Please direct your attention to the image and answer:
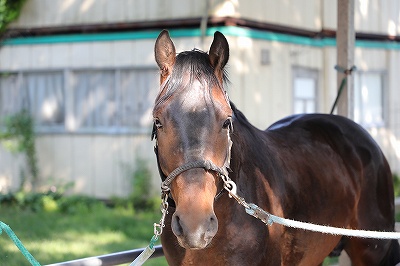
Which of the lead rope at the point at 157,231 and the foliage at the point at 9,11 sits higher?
the foliage at the point at 9,11

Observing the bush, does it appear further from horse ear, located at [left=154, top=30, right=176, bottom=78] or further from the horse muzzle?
the horse muzzle

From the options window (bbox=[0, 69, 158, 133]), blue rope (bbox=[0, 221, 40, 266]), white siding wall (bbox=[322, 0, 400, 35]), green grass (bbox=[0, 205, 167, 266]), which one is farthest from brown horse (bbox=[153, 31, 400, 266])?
white siding wall (bbox=[322, 0, 400, 35])

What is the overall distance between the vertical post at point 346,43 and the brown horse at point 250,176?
793 millimetres

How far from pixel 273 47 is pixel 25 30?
14.9 ft

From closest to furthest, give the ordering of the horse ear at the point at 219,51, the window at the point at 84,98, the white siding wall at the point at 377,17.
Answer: the horse ear at the point at 219,51 → the window at the point at 84,98 → the white siding wall at the point at 377,17

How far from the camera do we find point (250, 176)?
10.7 feet

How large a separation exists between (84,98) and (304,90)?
4.03m

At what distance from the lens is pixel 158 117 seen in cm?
280

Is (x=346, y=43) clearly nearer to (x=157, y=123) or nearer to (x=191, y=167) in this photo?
(x=157, y=123)

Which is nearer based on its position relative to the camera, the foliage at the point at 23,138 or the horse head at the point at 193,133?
the horse head at the point at 193,133

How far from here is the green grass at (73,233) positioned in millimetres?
7031

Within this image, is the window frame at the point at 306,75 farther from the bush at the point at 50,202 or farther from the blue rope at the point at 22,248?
the blue rope at the point at 22,248

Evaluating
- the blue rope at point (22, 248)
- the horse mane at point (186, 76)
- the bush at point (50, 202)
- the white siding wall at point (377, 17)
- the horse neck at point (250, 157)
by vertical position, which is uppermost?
the white siding wall at point (377, 17)

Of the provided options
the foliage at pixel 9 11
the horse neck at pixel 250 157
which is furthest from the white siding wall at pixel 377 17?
the horse neck at pixel 250 157
